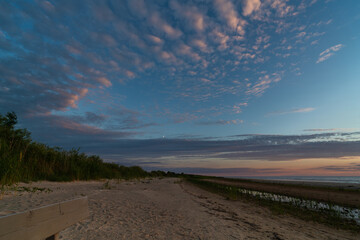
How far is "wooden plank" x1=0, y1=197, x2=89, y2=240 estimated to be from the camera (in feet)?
4.98

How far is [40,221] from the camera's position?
6.06ft

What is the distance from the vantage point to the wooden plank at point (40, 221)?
1.52m

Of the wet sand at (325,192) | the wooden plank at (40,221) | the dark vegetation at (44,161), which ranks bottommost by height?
the wet sand at (325,192)

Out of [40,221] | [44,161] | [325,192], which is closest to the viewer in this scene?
[40,221]

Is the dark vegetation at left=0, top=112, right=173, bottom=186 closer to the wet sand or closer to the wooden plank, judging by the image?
the wooden plank

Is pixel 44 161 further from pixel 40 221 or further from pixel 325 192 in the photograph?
pixel 325 192

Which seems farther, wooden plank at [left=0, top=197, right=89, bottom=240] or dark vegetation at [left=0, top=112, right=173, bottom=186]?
dark vegetation at [left=0, top=112, right=173, bottom=186]

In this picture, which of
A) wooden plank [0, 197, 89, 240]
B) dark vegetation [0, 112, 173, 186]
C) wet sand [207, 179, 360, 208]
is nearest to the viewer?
wooden plank [0, 197, 89, 240]

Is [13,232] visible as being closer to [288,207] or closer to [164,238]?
[164,238]

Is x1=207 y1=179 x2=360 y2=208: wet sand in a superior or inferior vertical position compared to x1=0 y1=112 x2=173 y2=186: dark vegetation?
inferior

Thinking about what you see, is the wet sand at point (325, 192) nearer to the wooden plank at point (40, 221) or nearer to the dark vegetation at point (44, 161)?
the wooden plank at point (40, 221)

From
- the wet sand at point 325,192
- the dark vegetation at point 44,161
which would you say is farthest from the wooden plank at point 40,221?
the wet sand at point 325,192

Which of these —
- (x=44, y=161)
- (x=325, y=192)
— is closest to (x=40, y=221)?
(x=44, y=161)

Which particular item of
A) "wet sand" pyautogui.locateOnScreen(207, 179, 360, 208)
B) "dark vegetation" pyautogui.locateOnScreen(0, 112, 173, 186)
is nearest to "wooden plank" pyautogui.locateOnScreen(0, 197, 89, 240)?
"dark vegetation" pyautogui.locateOnScreen(0, 112, 173, 186)
